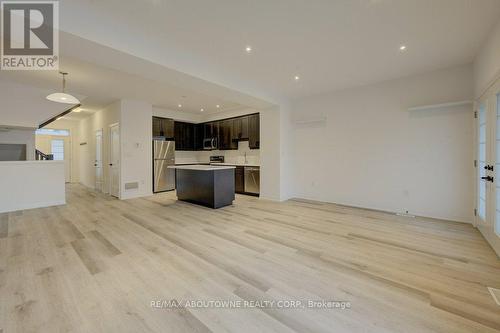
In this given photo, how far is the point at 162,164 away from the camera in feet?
22.7

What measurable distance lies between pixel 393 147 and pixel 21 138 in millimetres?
10129

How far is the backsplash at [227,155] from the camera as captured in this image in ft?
23.4

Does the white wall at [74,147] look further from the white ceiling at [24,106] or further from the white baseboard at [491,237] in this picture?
the white baseboard at [491,237]

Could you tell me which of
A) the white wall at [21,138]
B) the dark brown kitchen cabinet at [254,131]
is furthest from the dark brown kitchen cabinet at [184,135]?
the white wall at [21,138]

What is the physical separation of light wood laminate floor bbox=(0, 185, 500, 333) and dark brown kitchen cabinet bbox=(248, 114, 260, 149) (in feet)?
9.94

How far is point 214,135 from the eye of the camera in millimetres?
7840

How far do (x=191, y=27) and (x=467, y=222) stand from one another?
17.9ft

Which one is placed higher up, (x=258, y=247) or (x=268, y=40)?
(x=268, y=40)

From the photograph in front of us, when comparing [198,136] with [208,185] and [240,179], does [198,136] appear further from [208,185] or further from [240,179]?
[208,185]

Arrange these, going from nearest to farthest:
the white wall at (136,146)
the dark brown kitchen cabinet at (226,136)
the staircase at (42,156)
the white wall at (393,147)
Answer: the white wall at (393,147)
the white wall at (136,146)
the staircase at (42,156)
the dark brown kitchen cabinet at (226,136)

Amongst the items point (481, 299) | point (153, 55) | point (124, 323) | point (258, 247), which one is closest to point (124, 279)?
point (124, 323)

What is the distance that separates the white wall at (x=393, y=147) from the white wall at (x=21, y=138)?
8.11 metres

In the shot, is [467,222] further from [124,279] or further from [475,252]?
[124,279]

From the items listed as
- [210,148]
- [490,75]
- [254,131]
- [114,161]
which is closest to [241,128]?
[254,131]
